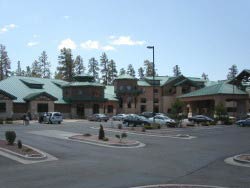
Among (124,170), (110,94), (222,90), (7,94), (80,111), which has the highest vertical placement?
(110,94)

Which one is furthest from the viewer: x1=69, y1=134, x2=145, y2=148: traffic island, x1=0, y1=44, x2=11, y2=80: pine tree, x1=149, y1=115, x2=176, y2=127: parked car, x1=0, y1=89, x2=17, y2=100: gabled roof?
x1=0, y1=44, x2=11, y2=80: pine tree

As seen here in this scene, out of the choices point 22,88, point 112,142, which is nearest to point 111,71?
point 22,88

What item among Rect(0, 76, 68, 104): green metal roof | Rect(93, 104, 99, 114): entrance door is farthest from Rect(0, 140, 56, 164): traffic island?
Rect(93, 104, 99, 114): entrance door

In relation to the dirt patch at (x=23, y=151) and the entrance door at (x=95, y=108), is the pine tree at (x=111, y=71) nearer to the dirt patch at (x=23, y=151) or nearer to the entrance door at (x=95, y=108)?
the entrance door at (x=95, y=108)

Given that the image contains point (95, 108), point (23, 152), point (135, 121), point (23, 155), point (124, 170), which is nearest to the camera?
point (124, 170)

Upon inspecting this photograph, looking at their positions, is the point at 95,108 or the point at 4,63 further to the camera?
the point at 4,63

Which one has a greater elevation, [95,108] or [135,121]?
[95,108]

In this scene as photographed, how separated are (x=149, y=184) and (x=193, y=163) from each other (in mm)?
5989

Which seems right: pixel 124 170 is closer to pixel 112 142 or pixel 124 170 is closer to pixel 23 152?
pixel 23 152

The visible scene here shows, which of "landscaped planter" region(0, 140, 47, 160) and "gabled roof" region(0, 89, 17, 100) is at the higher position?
"gabled roof" region(0, 89, 17, 100)

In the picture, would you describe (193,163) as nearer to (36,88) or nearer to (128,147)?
(128,147)

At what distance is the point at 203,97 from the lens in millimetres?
73438

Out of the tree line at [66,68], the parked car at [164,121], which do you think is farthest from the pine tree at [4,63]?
the parked car at [164,121]

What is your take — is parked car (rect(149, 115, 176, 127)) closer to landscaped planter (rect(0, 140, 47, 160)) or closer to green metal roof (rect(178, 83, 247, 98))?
green metal roof (rect(178, 83, 247, 98))
